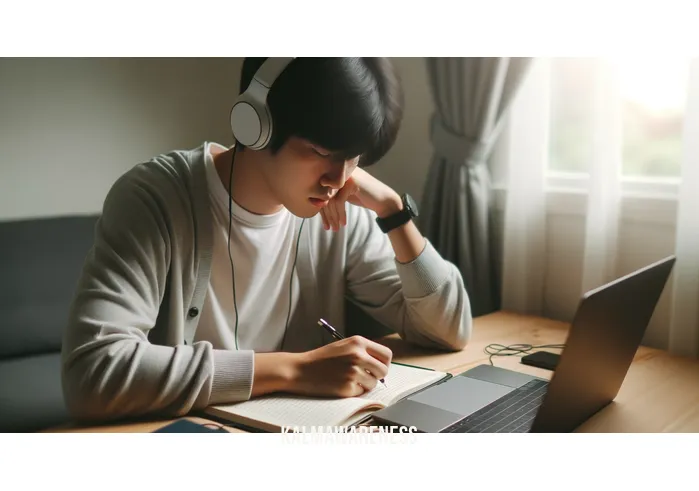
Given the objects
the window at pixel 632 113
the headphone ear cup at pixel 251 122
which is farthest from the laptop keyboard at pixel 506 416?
the window at pixel 632 113

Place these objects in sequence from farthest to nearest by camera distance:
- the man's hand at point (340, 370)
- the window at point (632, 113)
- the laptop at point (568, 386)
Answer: the window at point (632, 113) → the man's hand at point (340, 370) → the laptop at point (568, 386)

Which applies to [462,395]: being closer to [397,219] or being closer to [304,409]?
[304,409]

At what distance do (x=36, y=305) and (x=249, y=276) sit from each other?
0.43 meters

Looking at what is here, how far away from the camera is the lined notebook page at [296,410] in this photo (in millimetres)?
826

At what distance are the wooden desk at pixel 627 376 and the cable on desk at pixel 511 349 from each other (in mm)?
14

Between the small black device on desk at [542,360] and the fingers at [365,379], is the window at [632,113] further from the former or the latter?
the fingers at [365,379]

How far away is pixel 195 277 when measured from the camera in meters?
0.98

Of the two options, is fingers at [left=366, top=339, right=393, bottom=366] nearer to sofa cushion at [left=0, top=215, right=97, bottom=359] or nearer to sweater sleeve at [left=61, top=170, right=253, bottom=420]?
sweater sleeve at [left=61, top=170, right=253, bottom=420]

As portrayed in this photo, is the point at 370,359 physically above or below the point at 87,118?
below

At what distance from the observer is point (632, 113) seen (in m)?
1.32

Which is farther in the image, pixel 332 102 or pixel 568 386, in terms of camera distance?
pixel 332 102

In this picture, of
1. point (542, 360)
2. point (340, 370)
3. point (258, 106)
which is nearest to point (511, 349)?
point (542, 360)
